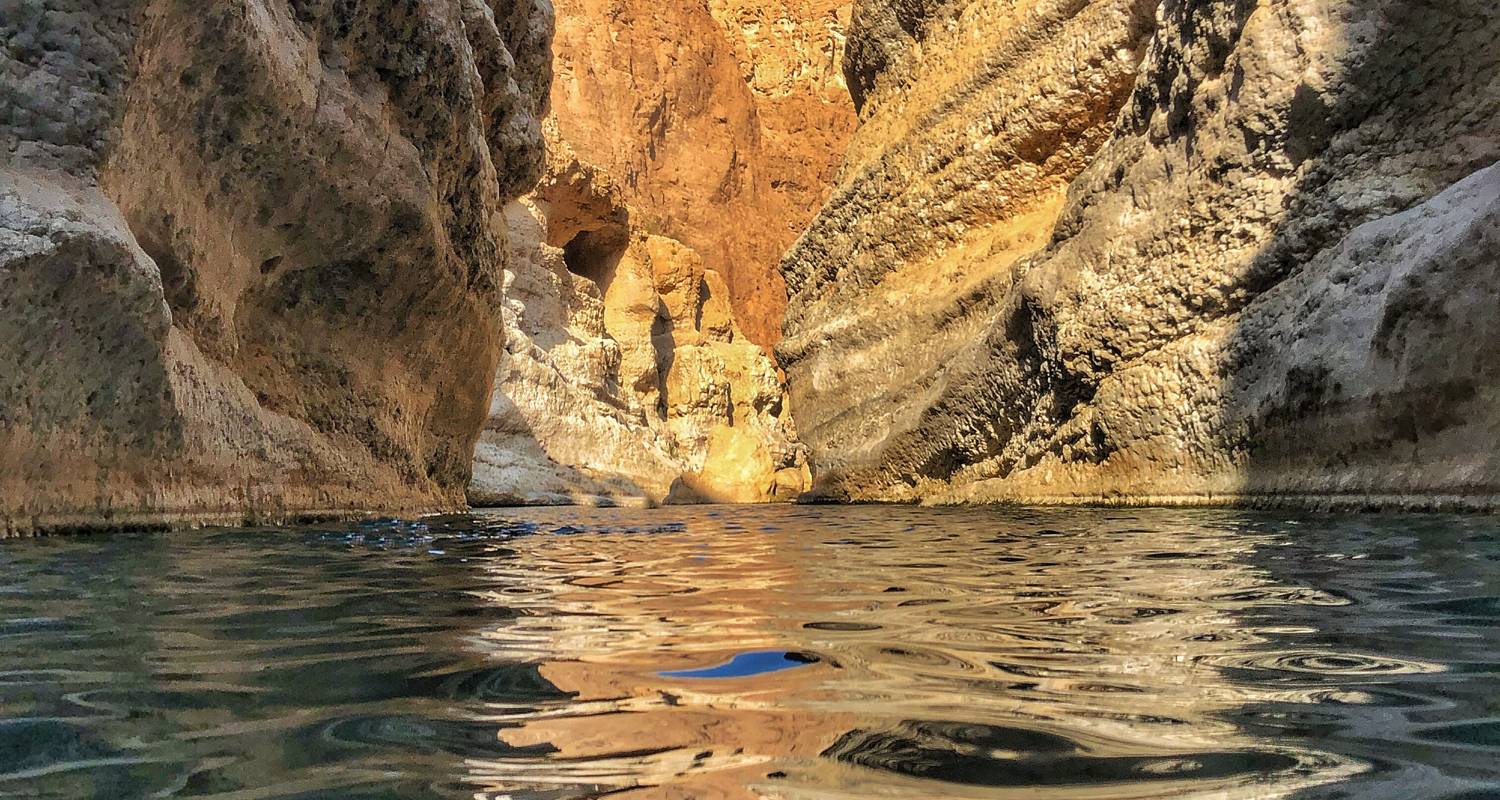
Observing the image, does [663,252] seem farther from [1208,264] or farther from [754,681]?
[754,681]

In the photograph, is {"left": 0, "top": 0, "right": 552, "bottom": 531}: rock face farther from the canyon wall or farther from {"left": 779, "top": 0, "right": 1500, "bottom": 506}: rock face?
the canyon wall

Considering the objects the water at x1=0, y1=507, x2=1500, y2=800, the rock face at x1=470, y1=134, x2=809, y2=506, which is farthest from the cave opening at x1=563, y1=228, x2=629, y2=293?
A: the water at x1=0, y1=507, x2=1500, y2=800

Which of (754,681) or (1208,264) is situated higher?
(1208,264)

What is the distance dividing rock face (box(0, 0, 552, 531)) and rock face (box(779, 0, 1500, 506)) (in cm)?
515

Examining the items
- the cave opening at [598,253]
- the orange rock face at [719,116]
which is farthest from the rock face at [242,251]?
the orange rock face at [719,116]

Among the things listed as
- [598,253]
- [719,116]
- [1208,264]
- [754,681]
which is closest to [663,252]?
[598,253]

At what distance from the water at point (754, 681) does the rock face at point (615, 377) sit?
1317 cm

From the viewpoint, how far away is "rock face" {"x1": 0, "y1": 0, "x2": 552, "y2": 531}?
403 cm

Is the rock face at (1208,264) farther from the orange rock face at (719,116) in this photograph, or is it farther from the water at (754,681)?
the orange rock face at (719,116)

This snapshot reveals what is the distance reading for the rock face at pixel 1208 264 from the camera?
6.29 meters

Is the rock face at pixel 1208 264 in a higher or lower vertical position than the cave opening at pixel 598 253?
lower

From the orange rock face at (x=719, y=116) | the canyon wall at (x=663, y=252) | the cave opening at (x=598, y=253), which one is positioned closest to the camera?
the canyon wall at (x=663, y=252)

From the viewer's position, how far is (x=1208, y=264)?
28.6ft

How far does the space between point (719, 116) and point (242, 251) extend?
31.6 meters
